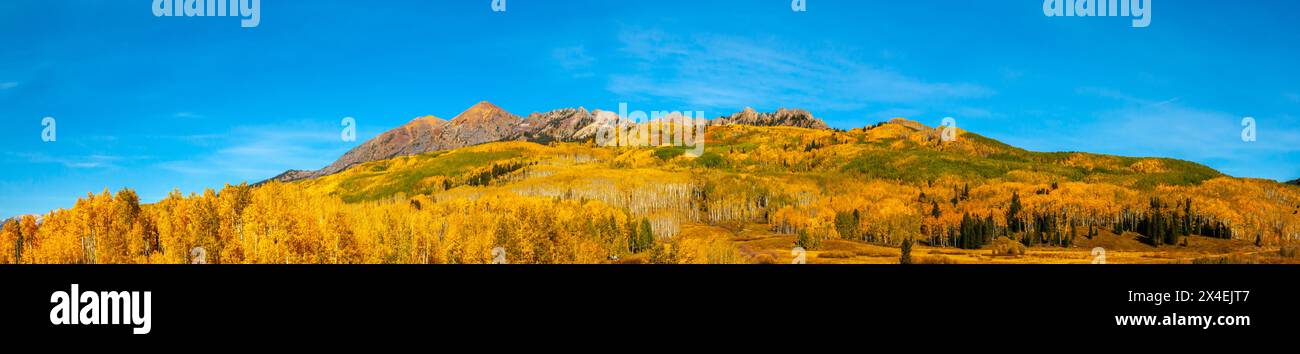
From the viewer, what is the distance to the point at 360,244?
584 ft

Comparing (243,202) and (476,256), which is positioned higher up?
(243,202)
